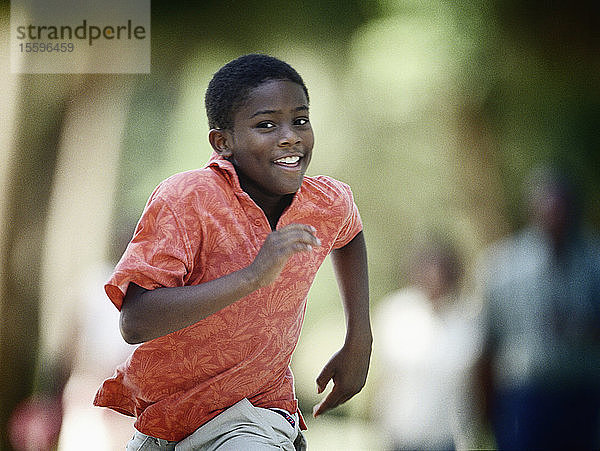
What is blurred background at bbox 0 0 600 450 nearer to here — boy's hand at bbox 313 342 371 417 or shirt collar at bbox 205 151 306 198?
boy's hand at bbox 313 342 371 417

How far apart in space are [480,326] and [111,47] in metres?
2.02

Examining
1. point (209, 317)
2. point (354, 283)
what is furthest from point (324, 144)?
point (209, 317)

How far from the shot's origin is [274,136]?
1924 mm

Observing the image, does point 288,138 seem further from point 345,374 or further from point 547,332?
point 547,332

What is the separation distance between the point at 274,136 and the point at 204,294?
44 centimetres

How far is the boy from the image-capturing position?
1744mm


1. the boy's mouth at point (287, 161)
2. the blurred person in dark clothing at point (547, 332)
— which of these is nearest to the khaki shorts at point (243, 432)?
the boy's mouth at point (287, 161)

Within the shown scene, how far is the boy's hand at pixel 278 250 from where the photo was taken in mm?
1646

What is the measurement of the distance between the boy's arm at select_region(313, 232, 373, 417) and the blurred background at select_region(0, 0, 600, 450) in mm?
1402

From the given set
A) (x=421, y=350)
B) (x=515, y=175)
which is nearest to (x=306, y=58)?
(x=515, y=175)

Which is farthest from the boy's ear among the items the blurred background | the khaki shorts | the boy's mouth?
the blurred background

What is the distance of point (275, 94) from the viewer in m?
1.94

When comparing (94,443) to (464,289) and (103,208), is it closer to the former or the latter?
(103,208)

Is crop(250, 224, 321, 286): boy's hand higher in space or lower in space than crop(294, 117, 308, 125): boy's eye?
lower
